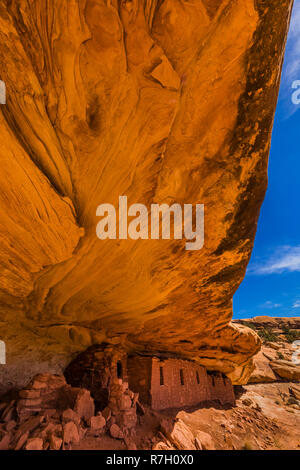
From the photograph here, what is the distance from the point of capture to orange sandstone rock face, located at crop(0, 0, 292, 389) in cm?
197

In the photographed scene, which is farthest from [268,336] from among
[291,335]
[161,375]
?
[161,375]

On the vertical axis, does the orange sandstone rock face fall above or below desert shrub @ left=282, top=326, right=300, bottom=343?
above

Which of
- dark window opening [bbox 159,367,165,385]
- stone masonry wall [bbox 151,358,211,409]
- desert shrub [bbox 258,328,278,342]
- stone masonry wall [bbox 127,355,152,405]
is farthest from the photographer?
desert shrub [bbox 258,328,278,342]

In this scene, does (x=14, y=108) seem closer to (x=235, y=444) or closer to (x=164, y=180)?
(x=164, y=180)

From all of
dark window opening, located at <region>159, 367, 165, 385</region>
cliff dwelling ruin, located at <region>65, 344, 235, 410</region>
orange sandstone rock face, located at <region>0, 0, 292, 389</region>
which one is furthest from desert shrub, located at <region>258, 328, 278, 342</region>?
orange sandstone rock face, located at <region>0, 0, 292, 389</region>

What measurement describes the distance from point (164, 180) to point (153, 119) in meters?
0.91

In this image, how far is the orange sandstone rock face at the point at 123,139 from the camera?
1.97 m

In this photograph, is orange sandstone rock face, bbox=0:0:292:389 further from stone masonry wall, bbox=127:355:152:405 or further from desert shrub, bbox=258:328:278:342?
desert shrub, bbox=258:328:278:342

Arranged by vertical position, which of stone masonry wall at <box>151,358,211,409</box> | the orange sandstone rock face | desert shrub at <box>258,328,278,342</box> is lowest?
desert shrub at <box>258,328,278,342</box>

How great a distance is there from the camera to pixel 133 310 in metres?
5.65

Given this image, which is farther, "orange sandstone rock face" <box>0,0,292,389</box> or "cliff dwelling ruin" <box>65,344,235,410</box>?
"cliff dwelling ruin" <box>65,344,235,410</box>

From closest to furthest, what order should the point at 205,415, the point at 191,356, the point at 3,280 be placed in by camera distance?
the point at 3,280 → the point at 205,415 → the point at 191,356

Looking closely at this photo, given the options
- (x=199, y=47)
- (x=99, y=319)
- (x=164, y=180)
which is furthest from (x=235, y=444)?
(x=199, y=47)

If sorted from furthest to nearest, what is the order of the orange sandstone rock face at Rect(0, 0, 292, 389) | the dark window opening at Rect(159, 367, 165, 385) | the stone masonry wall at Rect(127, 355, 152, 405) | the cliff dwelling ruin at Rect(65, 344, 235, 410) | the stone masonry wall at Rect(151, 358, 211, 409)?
the dark window opening at Rect(159, 367, 165, 385)
the stone masonry wall at Rect(151, 358, 211, 409)
the stone masonry wall at Rect(127, 355, 152, 405)
the cliff dwelling ruin at Rect(65, 344, 235, 410)
the orange sandstone rock face at Rect(0, 0, 292, 389)
